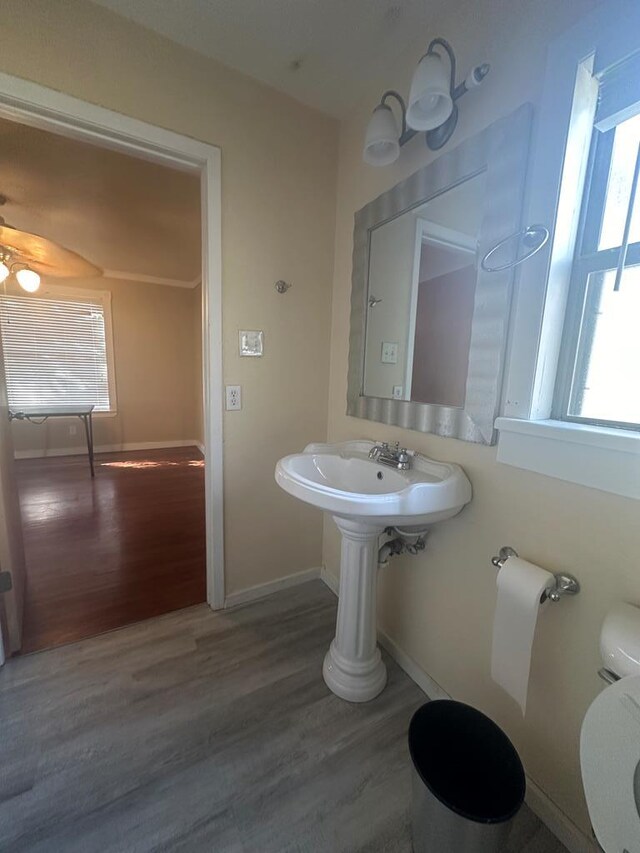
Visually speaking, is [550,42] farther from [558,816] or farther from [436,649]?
[558,816]

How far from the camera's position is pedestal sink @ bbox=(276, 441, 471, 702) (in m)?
0.95

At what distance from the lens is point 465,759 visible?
95 cm

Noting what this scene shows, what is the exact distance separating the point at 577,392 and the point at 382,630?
1283 mm

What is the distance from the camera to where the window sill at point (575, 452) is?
709 mm

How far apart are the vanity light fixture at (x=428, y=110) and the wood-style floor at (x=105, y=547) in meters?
2.19

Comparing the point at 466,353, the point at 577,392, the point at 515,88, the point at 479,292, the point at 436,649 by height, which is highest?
the point at 515,88

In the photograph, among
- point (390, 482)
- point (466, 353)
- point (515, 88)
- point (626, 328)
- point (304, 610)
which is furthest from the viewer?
point (304, 610)

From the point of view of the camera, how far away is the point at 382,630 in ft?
5.10

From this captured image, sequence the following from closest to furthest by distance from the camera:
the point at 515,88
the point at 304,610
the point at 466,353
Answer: the point at 515,88
the point at 466,353
the point at 304,610

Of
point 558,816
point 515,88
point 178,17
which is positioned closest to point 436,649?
point 558,816

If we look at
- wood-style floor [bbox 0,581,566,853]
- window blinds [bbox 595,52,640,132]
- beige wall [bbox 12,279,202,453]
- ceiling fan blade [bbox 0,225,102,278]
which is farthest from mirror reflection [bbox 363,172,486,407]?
beige wall [bbox 12,279,202,453]

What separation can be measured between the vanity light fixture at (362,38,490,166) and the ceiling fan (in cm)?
226

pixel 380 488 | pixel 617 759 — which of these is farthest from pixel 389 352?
pixel 617 759

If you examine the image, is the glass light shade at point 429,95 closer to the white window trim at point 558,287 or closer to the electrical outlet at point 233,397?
the white window trim at point 558,287
